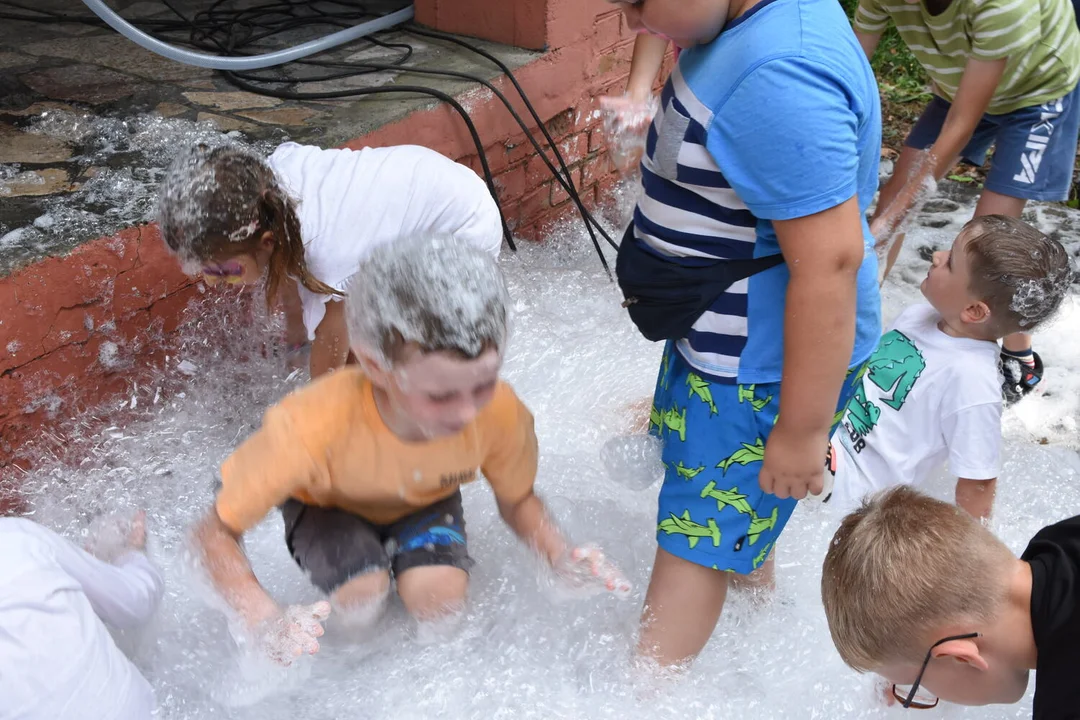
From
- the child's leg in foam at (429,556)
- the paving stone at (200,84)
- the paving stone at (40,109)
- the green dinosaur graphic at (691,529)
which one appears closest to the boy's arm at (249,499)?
the child's leg in foam at (429,556)

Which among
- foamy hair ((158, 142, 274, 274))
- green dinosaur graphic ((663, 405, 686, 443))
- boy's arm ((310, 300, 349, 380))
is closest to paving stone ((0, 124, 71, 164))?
foamy hair ((158, 142, 274, 274))

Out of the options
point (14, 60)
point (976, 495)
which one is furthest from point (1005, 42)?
point (14, 60)

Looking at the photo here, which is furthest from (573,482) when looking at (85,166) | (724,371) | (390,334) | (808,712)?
(85,166)

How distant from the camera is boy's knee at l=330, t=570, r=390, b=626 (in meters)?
1.75

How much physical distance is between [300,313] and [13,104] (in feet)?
3.94

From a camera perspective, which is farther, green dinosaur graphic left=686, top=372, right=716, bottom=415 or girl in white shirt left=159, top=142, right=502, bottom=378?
girl in white shirt left=159, top=142, right=502, bottom=378

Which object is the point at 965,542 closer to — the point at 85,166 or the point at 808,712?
the point at 808,712

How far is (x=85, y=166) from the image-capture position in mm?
2494

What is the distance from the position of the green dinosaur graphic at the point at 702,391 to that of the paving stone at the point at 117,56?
2324 mm

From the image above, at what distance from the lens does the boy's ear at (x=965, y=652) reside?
133 centimetres

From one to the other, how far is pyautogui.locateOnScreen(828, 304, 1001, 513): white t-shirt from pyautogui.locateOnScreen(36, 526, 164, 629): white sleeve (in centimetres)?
A: 153

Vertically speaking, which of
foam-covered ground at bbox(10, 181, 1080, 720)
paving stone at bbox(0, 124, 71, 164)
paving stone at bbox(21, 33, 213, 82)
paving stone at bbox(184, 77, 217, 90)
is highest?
paving stone at bbox(0, 124, 71, 164)

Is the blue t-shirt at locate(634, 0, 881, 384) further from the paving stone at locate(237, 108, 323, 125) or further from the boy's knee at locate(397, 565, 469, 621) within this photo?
the paving stone at locate(237, 108, 323, 125)

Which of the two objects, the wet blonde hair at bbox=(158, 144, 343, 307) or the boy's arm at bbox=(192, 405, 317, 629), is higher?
the wet blonde hair at bbox=(158, 144, 343, 307)
